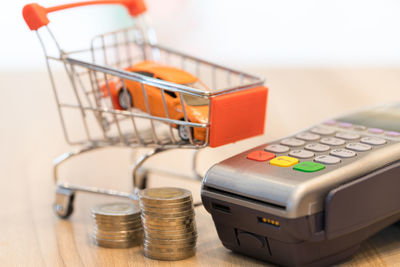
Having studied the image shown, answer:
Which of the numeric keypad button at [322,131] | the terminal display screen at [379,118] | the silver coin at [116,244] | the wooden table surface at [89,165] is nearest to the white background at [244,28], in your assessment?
the wooden table surface at [89,165]

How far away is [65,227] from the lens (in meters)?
1.22

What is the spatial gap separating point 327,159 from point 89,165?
797mm

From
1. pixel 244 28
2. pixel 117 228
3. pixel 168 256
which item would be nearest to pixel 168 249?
pixel 168 256

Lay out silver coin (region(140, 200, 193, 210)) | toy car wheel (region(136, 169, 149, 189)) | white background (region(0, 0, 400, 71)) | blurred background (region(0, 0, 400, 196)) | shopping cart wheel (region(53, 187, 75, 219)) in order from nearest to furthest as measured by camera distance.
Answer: silver coin (region(140, 200, 193, 210)) → shopping cart wheel (region(53, 187, 75, 219)) → toy car wheel (region(136, 169, 149, 189)) → blurred background (region(0, 0, 400, 196)) → white background (region(0, 0, 400, 71))

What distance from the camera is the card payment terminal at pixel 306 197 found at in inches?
35.7

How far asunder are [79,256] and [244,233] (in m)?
0.27

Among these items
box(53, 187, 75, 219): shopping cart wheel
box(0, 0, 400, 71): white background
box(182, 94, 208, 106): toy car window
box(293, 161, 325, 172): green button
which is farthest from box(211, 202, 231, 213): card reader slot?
box(0, 0, 400, 71): white background

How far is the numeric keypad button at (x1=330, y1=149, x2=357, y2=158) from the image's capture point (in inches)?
39.0

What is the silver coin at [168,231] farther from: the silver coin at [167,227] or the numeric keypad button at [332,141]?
the numeric keypad button at [332,141]

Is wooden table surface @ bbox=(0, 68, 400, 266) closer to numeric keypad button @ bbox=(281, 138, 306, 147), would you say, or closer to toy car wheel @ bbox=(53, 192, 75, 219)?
toy car wheel @ bbox=(53, 192, 75, 219)

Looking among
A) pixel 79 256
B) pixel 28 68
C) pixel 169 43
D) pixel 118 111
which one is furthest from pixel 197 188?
pixel 169 43

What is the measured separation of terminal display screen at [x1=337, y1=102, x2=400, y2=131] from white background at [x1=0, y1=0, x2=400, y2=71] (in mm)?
1756

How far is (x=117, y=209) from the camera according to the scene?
1136 millimetres

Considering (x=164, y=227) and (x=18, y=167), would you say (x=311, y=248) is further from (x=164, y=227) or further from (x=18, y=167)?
(x=18, y=167)
